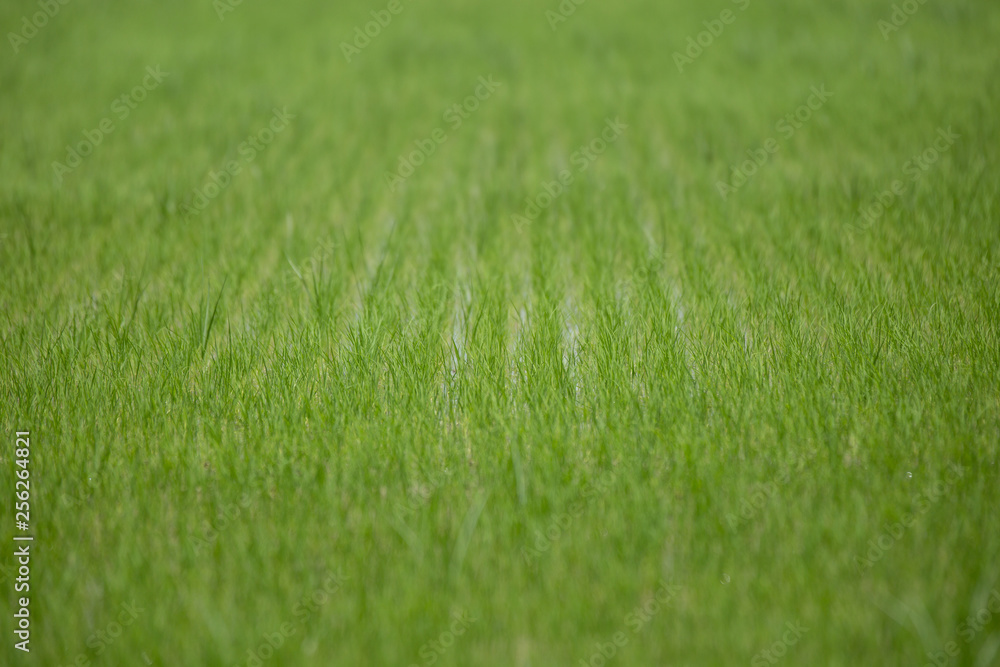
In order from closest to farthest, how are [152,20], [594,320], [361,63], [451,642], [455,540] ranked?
[451,642], [455,540], [594,320], [361,63], [152,20]

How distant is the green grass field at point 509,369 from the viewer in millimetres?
1519

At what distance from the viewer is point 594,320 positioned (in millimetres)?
2566

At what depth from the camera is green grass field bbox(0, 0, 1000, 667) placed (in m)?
1.52

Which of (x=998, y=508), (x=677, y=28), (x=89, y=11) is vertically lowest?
(x=998, y=508)

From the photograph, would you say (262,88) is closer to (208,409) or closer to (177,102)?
(177,102)

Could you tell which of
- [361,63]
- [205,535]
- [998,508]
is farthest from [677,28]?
[205,535]

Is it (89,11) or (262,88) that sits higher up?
(89,11)

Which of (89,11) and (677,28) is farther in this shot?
(89,11)

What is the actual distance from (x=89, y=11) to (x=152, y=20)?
32.7 inches

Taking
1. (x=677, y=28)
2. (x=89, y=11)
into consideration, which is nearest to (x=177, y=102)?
(x=89, y=11)

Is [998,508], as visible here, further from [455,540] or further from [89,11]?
[89,11]

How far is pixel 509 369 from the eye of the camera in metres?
2.34

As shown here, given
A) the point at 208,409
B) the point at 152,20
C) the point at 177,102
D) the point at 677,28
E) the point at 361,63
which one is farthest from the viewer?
the point at 152,20

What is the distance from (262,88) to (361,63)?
2.73 ft
